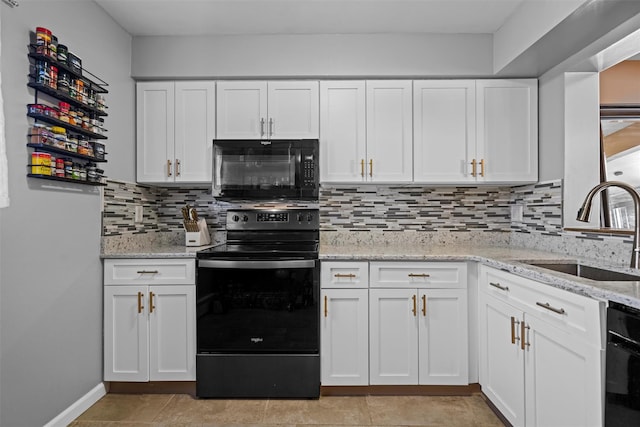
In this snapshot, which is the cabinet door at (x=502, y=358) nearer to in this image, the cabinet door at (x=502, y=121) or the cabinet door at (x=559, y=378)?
the cabinet door at (x=559, y=378)

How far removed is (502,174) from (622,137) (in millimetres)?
800

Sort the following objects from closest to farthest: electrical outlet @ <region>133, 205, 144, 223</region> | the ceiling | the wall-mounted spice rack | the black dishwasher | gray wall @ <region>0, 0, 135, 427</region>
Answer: the black dishwasher, gray wall @ <region>0, 0, 135, 427</region>, the wall-mounted spice rack, the ceiling, electrical outlet @ <region>133, 205, 144, 223</region>

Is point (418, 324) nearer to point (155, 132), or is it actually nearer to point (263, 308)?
point (263, 308)

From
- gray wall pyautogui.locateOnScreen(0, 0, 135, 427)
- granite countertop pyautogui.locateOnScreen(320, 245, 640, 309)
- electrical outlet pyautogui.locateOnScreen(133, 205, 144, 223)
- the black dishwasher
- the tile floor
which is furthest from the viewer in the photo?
electrical outlet pyautogui.locateOnScreen(133, 205, 144, 223)

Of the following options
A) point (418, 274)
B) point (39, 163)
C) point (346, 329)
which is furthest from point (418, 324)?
point (39, 163)

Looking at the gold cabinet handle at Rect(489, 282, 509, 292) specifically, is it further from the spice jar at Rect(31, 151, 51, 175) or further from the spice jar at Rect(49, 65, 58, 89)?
the spice jar at Rect(49, 65, 58, 89)

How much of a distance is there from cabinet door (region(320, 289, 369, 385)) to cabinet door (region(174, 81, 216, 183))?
1.21 m

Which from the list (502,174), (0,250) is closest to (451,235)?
(502,174)

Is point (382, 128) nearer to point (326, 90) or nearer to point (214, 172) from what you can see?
point (326, 90)

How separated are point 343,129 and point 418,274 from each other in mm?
1089

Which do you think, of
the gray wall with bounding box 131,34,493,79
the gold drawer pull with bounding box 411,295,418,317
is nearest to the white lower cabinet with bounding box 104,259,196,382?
the gold drawer pull with bounding box 411,295,418,317

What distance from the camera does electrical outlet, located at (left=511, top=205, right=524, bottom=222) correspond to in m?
2.82

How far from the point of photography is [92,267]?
2.25 metres

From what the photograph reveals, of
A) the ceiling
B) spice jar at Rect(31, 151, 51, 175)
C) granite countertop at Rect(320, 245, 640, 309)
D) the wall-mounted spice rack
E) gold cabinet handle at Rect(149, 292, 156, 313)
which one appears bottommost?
gold cabinet handle at Rect(149, 292, 156, 313)
